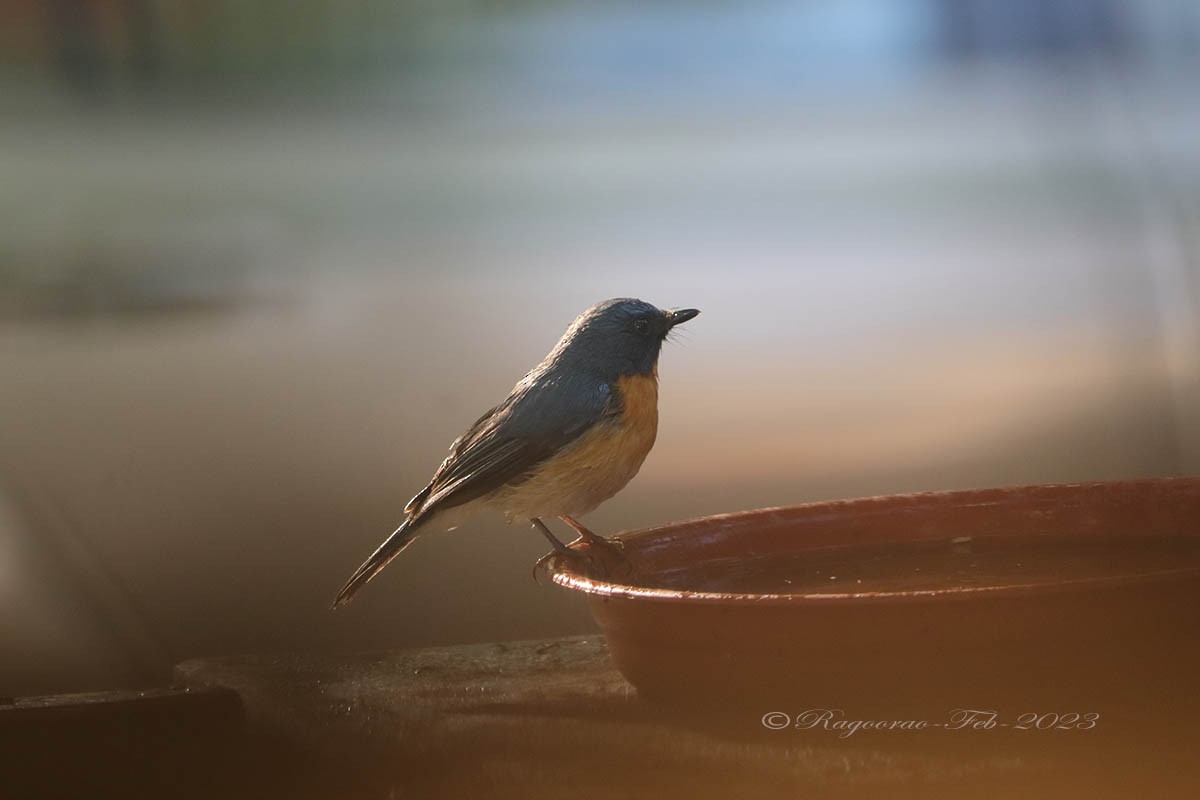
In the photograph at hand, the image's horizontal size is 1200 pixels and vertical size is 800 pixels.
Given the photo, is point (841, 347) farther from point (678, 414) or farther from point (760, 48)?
point (760, 48)

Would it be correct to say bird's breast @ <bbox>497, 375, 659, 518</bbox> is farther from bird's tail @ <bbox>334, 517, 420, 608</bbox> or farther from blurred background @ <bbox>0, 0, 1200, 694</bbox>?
blurred background @ <bbox>0, 0, 1200, 694</bbox>

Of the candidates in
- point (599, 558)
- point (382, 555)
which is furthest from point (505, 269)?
point (599, 558)

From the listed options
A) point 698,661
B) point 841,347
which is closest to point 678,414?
point 841,347

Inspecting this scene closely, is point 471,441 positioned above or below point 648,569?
above

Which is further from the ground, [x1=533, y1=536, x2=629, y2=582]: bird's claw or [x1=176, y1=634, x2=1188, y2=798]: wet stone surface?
[x1=533, y1=536, x2=629, y2=582]: bird's claw

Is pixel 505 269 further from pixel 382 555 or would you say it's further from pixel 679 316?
pixel 382 555

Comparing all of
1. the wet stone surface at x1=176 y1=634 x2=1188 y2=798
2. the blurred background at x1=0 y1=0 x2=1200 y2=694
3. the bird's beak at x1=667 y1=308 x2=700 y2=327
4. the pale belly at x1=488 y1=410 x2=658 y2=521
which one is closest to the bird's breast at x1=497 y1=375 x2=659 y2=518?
the pale belly at x1=488 y1=410 x2=658 y2=521

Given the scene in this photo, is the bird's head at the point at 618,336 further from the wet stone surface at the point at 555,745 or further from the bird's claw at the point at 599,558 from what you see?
the wet stone surface at the point at 555,745
